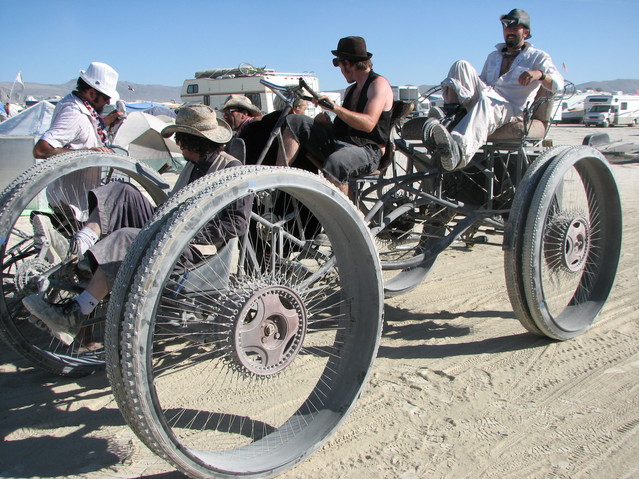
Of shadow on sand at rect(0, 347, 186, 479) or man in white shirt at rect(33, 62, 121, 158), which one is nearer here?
shadow on sand at rect(0, 347, 186, 479)

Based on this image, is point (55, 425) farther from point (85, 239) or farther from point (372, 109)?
Result: point (372, 109)

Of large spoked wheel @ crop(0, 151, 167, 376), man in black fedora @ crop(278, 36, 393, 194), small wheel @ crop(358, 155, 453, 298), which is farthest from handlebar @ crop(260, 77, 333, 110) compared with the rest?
large spoked wheel @ crop(0, 151, 167, 376)

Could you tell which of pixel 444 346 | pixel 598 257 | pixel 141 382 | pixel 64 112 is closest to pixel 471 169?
pixel 598 257

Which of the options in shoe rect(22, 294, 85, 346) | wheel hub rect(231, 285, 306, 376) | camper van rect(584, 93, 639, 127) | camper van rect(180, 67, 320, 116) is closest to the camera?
wheel hub rect(231, 285, 306, 376)

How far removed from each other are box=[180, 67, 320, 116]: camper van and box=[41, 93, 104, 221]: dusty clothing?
15.4 m

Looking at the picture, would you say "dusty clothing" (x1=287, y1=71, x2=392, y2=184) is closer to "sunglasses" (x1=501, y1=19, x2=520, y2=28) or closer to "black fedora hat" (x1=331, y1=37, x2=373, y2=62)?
"black fedora hat" (x1=331, y1=37, x2=373, y2=62)

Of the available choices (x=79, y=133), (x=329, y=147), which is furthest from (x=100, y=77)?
(x=329, y=147)

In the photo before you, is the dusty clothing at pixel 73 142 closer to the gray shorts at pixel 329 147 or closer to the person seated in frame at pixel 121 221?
the person seated in frame at pixel 121 221

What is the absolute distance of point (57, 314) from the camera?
2.87 metres

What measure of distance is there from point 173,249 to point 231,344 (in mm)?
608

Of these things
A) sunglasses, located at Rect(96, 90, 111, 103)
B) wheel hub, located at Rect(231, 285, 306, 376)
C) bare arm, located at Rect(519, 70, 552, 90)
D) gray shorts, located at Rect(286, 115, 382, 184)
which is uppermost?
bare arm, located at Rect(519, 70, 552, 90)

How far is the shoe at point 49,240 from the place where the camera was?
3.81 metres

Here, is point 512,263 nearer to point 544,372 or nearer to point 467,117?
point 544,372

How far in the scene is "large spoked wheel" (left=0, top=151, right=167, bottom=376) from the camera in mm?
3338
